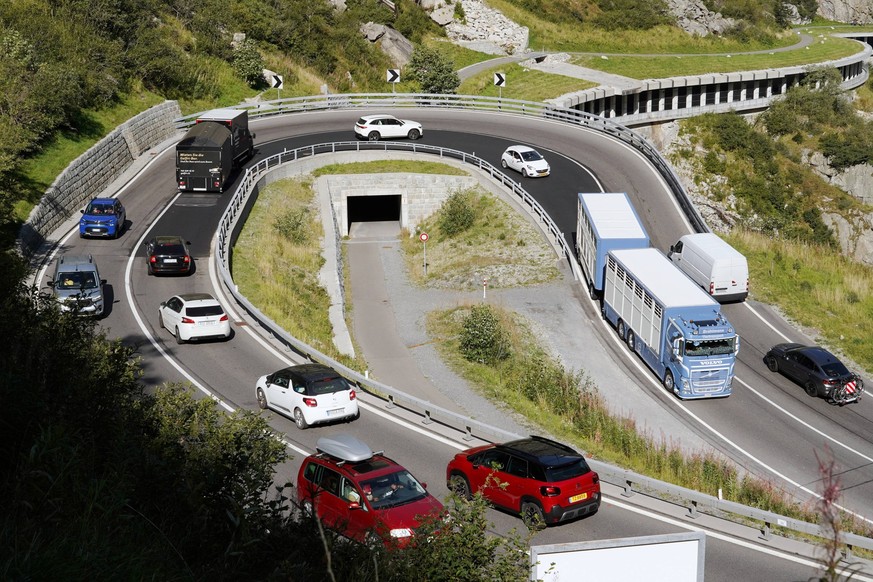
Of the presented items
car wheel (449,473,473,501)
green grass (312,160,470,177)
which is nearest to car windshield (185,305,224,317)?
car wheel (449,473,473,501)

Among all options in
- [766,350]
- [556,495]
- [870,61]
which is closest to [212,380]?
[556,495]

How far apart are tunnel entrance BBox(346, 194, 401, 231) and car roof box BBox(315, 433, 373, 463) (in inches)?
1515

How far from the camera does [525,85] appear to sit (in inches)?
2968

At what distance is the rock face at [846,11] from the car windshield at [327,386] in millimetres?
146653

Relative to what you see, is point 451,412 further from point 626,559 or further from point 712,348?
point 626,559

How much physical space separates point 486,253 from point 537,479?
28.0 m

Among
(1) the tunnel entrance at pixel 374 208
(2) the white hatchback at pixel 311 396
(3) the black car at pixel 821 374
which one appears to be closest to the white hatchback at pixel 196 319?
(2) the white hatchback at pixel 311 396

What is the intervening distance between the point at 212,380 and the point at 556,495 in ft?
42.7

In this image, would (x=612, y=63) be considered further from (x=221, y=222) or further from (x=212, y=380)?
(x=212, y=380)

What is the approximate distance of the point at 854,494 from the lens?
25312 mm

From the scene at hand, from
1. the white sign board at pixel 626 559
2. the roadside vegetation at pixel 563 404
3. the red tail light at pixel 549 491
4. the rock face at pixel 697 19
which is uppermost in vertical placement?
the rock face at pixel 697 19

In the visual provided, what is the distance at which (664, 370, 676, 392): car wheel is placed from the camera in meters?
31.2

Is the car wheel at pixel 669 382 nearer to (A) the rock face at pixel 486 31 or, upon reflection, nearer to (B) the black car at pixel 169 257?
(B) the black car at pixel 169 257

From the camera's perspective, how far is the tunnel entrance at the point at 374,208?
184 feet
